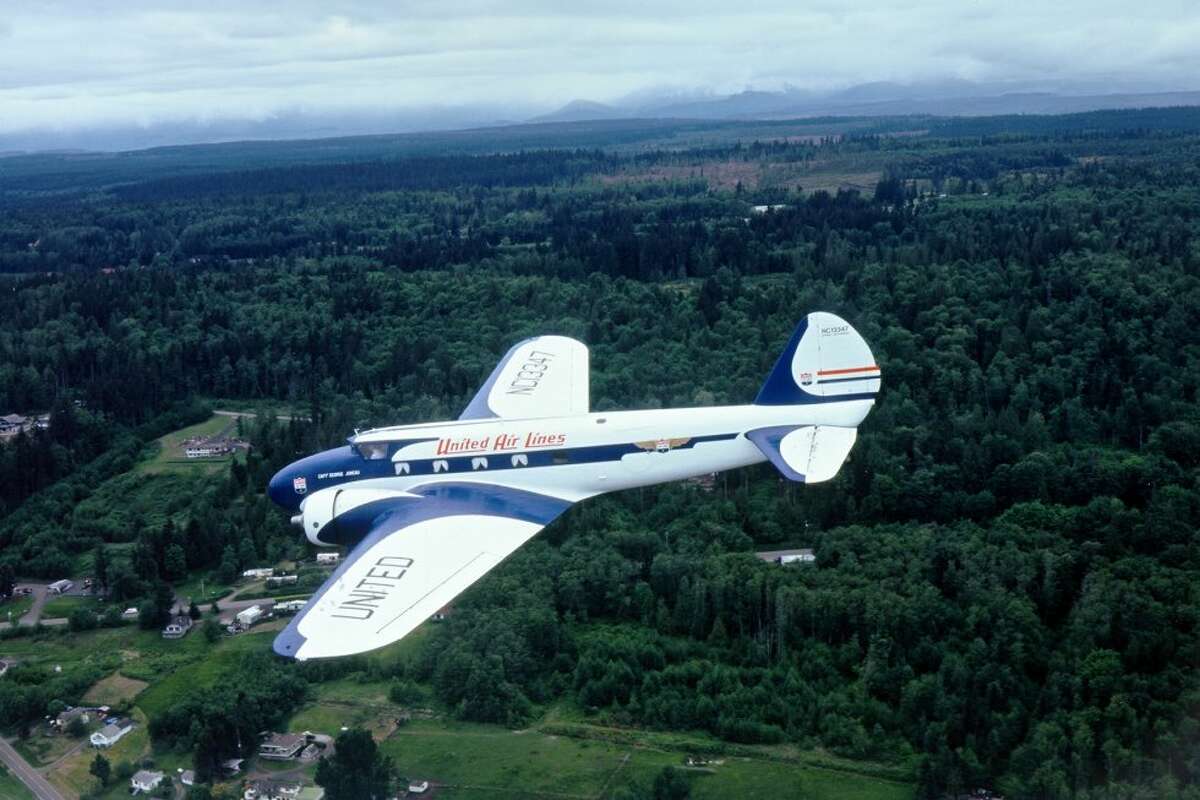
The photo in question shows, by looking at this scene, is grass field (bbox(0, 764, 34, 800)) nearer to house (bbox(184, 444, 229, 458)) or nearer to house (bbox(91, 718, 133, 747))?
house (bbox(91, 718, 133, 747))

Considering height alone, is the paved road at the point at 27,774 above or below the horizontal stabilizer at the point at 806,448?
below

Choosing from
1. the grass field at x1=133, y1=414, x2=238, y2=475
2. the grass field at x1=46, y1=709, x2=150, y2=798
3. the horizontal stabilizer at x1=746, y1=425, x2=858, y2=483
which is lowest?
the grass field at x1=46, y1=709, x2=150, y2=798

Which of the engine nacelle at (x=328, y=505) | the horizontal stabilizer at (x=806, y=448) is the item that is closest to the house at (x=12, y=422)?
the engine nacelle at (x=328, y=505)

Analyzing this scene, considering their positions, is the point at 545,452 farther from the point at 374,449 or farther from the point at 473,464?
the point at 374,449

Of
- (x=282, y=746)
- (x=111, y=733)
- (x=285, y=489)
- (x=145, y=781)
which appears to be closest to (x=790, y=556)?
(x=282, y=746)

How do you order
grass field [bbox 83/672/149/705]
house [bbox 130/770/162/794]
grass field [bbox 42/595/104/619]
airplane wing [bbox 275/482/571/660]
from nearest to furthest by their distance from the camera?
airplane wing [bbox 275/482/571/660], house [bbox 130/770/162/794], grass field [bbox 83/672/149/705], grass field [bbox 42/595/104/619]

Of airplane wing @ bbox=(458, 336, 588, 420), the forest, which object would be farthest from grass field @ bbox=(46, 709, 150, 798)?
airplane wing @ bbox=(458, 336, 588, 420)

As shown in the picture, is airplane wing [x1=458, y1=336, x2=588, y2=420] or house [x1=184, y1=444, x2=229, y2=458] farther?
house [x1=184, y1=444, x2=229, y2=458]

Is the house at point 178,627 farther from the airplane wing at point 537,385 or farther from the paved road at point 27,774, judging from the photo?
the airplane wing at point 537,385
